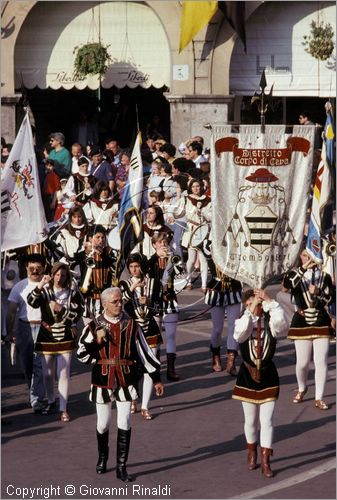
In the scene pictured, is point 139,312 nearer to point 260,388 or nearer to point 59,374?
point 59,374

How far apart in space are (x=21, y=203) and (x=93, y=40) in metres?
13.6

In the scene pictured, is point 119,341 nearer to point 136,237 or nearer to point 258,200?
point 258,200

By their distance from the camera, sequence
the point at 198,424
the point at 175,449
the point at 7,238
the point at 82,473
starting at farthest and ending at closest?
the point at 7,238
the point at 198,424
the point at 175,449
the point at 82,473

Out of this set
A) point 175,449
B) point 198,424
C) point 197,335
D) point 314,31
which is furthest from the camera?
point 314,31

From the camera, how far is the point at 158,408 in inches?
525

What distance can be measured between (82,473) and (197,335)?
20.1 feet

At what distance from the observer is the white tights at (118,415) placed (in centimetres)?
1094

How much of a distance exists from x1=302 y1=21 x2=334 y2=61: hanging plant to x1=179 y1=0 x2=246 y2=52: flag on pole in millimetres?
1423

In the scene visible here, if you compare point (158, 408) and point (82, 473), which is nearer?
point (82, 473)

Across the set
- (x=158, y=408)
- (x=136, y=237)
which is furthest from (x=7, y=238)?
(x=158, y=408)

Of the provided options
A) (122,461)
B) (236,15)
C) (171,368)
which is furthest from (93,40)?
(122,461)

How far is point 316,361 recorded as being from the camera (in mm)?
13273

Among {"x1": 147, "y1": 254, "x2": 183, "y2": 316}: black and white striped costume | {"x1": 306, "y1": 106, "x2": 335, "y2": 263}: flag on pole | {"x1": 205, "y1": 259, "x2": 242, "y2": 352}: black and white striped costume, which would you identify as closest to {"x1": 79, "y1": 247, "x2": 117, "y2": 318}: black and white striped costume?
{"x1": 147, "y1": 254, "x2": 183, "y2": 316}: black and white striped costume

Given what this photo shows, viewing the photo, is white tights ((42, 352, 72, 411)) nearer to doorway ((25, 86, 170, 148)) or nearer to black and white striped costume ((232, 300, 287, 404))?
black and white striped costume ((232, 300, 287, 404))
